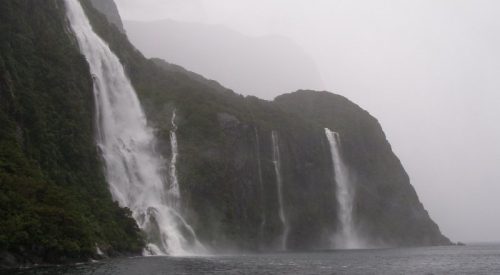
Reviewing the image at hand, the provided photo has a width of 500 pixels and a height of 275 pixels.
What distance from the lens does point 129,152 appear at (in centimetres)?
7425

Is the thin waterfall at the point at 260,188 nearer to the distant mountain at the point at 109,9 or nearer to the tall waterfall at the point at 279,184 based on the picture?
the tall waterfall at the point at 279,184

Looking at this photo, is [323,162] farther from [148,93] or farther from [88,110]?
[88,110]

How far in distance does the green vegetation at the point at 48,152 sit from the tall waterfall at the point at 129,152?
157 inches

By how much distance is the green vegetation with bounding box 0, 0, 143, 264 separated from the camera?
41219 mm

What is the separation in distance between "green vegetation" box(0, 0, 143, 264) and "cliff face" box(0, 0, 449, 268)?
0.13m

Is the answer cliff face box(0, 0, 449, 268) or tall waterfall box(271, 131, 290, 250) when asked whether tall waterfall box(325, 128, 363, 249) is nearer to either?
cliff face box(0, 0, 449, 268)

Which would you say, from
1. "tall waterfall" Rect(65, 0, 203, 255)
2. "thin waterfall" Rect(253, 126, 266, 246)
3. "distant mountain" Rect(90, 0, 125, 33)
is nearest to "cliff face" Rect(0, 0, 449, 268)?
"thin waterfall" Rect(253, 126, 266, 246)

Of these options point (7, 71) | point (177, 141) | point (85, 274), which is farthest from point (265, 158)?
point (85, 274)

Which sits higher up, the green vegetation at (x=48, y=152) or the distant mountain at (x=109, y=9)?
the distant mountain at (x=109, y=9)

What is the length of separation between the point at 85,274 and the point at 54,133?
2869 centimetres

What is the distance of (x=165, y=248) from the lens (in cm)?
6681

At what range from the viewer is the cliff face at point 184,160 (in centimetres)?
4597

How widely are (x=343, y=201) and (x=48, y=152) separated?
6639cm

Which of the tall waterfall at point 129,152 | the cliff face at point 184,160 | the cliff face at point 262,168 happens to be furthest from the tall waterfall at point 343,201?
the tall waterfall at point 129,152
